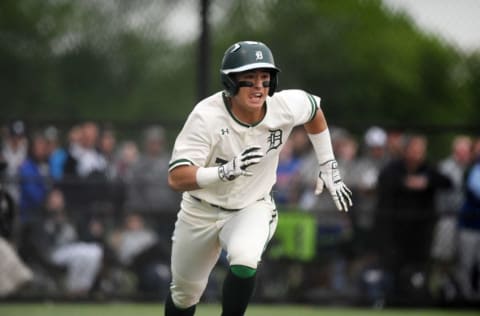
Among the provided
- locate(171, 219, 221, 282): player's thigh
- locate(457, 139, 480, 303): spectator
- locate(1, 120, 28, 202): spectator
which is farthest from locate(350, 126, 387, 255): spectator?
locate(171, 219, 221, 282): player's thigh

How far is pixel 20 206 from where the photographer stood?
9.52m

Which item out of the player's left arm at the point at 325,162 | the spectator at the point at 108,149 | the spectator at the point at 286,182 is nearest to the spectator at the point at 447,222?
the spectator at the point at 286,182

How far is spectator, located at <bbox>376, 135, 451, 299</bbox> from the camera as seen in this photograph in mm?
9789

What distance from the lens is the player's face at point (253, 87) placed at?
6.05m

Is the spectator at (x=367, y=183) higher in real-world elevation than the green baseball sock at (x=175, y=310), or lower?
higher

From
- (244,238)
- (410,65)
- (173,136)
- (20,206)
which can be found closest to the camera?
(244,238)

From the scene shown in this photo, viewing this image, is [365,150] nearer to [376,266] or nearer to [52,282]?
[376,266]

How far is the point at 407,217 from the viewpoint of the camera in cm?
977

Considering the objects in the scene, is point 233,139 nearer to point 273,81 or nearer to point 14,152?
point 273,81

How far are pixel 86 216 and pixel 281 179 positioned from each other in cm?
180

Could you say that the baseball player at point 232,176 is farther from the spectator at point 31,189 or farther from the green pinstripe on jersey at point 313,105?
the spectator at point 31,189

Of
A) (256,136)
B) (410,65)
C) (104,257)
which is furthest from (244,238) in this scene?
(410,65)

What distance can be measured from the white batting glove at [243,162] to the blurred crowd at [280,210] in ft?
13.0

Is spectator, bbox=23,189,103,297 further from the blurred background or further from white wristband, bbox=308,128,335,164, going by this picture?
white wristband, bbox=308,128,335,164
